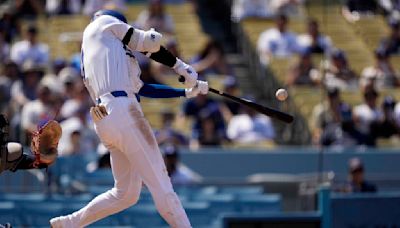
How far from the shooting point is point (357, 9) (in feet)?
61.5

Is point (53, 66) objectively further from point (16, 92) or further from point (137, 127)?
point (137, 127)

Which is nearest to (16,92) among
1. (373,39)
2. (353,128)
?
(353,128)

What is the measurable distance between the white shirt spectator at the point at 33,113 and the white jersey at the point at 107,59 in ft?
18.3

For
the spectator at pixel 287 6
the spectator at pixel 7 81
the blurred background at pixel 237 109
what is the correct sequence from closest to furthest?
the blurred background at pixel 237 109 → the spectator at pixel 7 81 → the spectator at pixel 287 6

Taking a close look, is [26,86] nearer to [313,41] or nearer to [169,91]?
[313,41]

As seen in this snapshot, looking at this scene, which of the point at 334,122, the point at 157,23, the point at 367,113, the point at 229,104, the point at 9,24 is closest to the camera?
the point at 334,122

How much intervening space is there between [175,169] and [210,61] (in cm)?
318

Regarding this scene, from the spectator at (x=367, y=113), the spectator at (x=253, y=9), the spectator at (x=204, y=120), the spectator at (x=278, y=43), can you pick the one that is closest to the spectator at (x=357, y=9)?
the spectator at (x=253, y=9)

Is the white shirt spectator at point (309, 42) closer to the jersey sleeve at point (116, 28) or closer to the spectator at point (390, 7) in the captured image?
the spectator at point (390, 7)

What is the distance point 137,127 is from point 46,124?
0.67 metres

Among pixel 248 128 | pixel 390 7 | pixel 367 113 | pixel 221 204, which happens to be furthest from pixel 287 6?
pixel 221 204

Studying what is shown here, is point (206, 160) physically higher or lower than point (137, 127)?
lower

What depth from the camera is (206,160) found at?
15.3m

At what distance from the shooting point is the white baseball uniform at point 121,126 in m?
9.04
